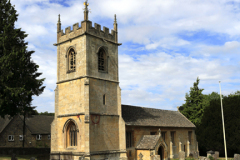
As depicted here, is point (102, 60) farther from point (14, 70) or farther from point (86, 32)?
point (14, 70)

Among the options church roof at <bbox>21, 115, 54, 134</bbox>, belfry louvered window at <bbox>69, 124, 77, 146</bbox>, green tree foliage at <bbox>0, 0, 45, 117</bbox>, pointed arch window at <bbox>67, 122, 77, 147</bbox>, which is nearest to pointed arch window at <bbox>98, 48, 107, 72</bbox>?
pointed arch window at <bbox>67, 122, 77, 147</bbox>

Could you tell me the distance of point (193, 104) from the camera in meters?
52.5

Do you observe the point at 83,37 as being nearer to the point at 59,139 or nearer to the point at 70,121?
the point at 70,121

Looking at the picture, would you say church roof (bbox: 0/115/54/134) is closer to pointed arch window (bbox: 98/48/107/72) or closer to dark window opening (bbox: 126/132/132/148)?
dark window opening (bbox: 126/132/132/148)

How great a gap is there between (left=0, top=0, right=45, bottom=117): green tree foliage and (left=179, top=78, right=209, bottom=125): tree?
3306 centimetres

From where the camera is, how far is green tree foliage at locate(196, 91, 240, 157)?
117 feet

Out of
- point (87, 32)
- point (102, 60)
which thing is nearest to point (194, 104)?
point (102, 60)

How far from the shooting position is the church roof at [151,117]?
31.7 m

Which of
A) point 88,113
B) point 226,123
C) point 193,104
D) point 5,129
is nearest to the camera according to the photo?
point 88,113

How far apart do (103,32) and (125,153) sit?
14.7 meters

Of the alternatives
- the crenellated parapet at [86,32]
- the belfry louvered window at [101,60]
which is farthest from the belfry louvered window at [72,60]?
the belfry louvered window at [101,60]

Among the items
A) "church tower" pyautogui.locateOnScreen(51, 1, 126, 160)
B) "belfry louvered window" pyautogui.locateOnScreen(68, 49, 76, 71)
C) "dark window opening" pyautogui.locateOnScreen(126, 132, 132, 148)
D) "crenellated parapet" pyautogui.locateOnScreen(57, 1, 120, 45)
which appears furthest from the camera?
"dark window opening" pyautogui.locateOnScreen(126, 132, 132, 148)

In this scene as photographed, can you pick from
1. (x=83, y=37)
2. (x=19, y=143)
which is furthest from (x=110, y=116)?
(x=19, y=143)

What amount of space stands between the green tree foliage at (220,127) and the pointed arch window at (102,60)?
20270 millimetres
